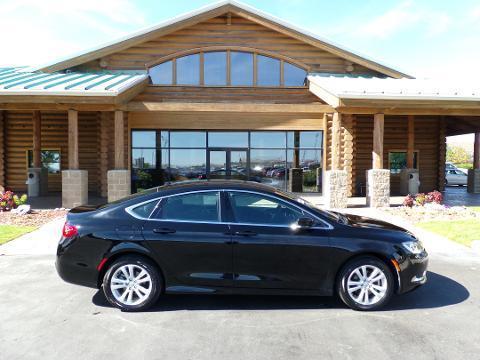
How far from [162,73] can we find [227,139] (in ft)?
12.6

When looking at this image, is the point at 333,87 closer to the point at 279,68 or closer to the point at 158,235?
the point at 279,68

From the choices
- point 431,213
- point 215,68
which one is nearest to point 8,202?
point 215,68

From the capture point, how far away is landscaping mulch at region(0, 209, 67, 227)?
9.33 meters

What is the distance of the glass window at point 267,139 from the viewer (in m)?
14.7

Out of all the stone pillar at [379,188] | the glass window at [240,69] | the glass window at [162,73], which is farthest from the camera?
the glass window at [240,69]

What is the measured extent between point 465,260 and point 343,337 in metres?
4.13

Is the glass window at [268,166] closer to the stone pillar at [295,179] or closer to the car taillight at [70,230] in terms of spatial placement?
the stone pillar at [295,179]

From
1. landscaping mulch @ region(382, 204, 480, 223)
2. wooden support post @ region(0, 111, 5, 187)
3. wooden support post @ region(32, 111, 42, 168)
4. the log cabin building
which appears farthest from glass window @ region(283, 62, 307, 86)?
wooden support post @ region(0, 111, 5, 187)

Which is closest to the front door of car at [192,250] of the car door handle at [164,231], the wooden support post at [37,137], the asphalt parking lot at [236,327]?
the car door handle at [164,231]

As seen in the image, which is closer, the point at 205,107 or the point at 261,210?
the point at 261,210

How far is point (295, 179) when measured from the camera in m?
15.1

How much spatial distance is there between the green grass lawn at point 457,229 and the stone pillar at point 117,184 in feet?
29.4

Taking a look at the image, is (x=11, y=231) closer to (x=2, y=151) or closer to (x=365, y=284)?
(x=365, y=284)

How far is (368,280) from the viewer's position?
415 centimetres
